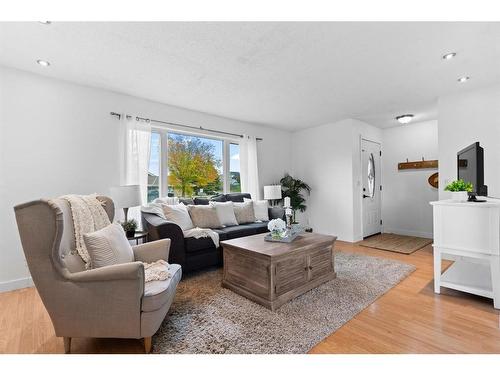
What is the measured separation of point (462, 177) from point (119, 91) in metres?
4.46

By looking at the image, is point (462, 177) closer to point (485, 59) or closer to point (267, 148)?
point (485, 59)

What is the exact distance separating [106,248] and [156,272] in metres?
0.39

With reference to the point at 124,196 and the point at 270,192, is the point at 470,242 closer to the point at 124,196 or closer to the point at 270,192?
the point at 270,192

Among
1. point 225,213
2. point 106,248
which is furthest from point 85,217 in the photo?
point 225,213

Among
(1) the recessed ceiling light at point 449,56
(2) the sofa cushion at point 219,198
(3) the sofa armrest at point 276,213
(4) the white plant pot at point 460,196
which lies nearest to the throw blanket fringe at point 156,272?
(2) the sofa cushion at point 219,198

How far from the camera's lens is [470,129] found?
11.2 feet

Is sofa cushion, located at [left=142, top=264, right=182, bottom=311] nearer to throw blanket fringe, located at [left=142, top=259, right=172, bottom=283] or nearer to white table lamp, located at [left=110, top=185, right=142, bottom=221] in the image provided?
throw blanket fringe, located at [left=142, top=259, right=172, bottom=283]

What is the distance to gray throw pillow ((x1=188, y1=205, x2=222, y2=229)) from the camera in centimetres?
339

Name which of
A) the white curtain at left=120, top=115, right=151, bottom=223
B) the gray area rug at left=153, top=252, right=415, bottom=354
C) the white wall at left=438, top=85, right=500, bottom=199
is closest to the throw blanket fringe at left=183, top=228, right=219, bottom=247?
the gray area rug at left=153, top=252, right=415, bottom=354

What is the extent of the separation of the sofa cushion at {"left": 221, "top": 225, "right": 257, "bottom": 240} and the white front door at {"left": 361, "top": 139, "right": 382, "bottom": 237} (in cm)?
283

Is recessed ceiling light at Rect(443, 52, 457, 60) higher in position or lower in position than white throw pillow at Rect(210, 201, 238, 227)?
higher

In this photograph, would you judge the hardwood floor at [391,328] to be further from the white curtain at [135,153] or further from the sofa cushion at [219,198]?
the sofa cushion at [219,198]

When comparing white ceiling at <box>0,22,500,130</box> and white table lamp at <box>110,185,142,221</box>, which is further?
white table lamp at <box>110,185,142,221</box>
